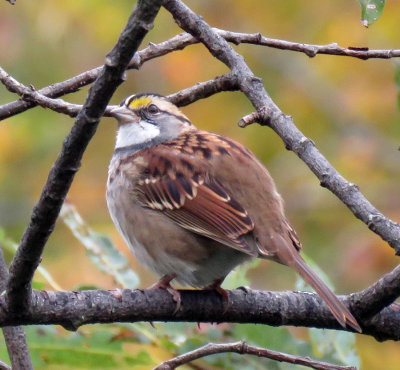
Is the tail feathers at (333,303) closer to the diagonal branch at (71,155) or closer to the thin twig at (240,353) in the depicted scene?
the thin twig at (240,353)

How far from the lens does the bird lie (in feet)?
13.4

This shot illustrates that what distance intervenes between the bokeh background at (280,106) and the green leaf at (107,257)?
402 cm

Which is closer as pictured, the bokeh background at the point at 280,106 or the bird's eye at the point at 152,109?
the bird's eye at the point at 152,109

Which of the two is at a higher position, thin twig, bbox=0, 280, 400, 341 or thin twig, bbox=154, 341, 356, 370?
thin twig, bbox=0, 280, 400, 341

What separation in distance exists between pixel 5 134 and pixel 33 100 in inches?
225

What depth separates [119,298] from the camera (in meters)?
3.21

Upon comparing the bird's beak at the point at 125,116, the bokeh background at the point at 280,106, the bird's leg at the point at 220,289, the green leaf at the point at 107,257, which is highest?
the bokeh background at the point at 280,106

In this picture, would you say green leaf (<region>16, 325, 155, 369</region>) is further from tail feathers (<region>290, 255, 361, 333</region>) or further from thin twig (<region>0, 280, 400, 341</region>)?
tail feathers (<region>290, 255, 361, 333</region>)

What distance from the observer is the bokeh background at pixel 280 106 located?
28.7ft

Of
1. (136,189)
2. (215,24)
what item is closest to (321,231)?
(215,24)

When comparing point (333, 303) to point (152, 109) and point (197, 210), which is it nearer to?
point (197, 210)

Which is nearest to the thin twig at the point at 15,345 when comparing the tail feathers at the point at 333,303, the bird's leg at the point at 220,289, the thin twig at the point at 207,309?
the thin twig at the point at 207,309

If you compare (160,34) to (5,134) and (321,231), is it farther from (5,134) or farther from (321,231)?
(321,231)

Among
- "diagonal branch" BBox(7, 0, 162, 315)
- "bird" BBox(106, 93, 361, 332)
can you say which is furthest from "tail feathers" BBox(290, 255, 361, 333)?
"diagonal branch" BBox(7, 0, 162, 315)
